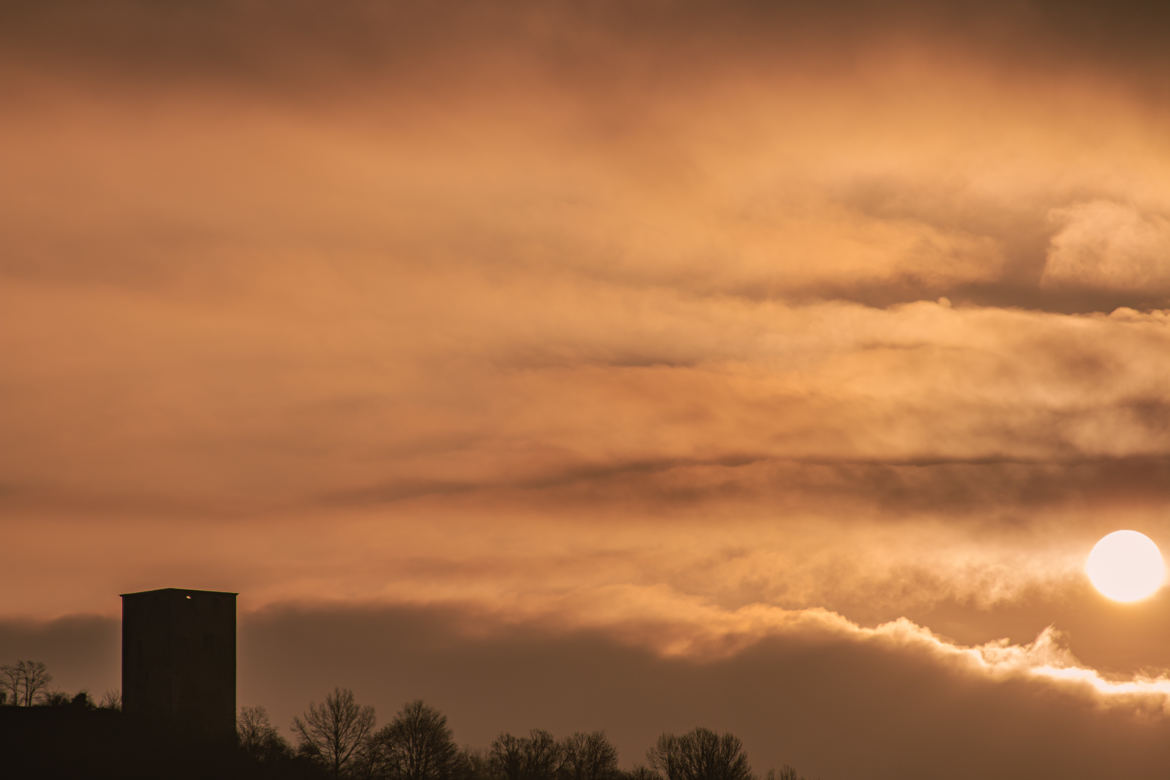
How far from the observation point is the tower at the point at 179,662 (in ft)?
471

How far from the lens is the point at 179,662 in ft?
474

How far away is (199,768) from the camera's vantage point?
429ft

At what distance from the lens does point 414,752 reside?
522 ft

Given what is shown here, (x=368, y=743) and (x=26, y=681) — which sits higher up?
(x=26, y=681)

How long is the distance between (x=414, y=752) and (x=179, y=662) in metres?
30.6

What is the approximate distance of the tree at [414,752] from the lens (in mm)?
156750

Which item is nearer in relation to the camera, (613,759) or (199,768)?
(199,768)

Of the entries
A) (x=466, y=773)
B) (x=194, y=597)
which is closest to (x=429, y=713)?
(x=466, y=773)

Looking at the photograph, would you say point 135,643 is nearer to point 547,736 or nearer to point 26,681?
point 26,681

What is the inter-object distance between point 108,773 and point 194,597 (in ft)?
82.9

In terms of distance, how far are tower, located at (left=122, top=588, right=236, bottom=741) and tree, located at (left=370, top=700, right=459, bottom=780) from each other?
19.1 meters

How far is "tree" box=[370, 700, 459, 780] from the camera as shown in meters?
157

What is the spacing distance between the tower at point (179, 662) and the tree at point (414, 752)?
19056mm

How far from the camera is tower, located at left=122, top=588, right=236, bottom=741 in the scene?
5655 inches
